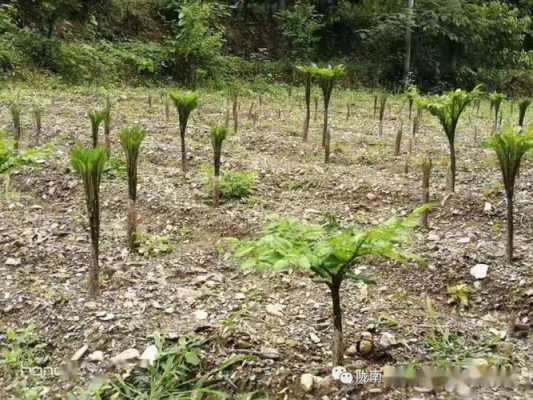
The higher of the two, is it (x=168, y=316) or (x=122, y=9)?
(x=122, y=9)

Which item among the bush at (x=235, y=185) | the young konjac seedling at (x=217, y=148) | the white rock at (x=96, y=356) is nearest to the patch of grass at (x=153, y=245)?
the young konjac seedling at (x=217, y=148)

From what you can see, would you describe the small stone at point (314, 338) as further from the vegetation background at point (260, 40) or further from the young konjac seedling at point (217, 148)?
the vegetation background at point (260, 40)

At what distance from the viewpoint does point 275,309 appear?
374 centimetres

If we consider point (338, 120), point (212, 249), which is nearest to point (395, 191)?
point (212, 249)

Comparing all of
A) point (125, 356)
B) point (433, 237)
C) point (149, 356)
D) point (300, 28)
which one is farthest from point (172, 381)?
point (300, 28)

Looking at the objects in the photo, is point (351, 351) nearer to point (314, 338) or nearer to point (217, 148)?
point (314, 338)

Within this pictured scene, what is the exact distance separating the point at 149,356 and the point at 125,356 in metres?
0.14

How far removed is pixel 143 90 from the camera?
13.5 m

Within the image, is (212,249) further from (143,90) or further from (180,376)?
(143,90)

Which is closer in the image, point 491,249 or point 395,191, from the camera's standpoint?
point 491,249

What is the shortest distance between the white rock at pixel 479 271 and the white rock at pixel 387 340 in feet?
3.47

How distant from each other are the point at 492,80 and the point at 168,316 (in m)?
18.3

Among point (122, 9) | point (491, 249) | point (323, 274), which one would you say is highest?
point (122, 9)

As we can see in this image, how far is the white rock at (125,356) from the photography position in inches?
124
